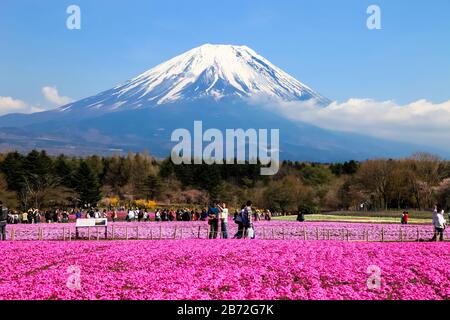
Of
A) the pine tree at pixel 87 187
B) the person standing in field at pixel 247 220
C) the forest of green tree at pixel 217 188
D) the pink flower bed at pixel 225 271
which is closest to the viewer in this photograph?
the pink flower bed at pixel 225 271

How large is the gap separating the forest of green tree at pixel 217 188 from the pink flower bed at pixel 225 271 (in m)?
58.8

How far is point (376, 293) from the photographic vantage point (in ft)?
52.4

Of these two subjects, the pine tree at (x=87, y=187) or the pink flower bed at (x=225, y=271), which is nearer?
the pink flower bed at (x=225, y=271)

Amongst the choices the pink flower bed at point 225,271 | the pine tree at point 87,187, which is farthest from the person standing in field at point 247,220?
the pine tree at point 87,187

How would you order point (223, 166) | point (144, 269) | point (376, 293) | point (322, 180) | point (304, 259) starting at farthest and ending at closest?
point (223, 166) → point (322, 180) → point (304, 259) → point (144, 269) → point (376, 293)

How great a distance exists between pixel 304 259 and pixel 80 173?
81.0m

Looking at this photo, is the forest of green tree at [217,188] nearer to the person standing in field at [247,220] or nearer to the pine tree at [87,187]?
the pine tree at [87,187]

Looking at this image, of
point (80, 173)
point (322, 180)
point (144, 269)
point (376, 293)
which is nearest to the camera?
point (376, 293)

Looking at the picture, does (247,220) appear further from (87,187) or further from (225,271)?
(87,187)

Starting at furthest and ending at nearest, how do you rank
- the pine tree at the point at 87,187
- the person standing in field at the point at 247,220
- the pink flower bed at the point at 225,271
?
the pine tree at the point at 87,187, the person standing in field at the point at 247,220, the pink flower bed at the point at 225,271

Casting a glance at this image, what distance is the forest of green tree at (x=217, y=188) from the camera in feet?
294

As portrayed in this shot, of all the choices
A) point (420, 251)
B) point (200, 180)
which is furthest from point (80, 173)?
point (420, 251)

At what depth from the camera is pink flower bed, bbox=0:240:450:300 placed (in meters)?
15.8
